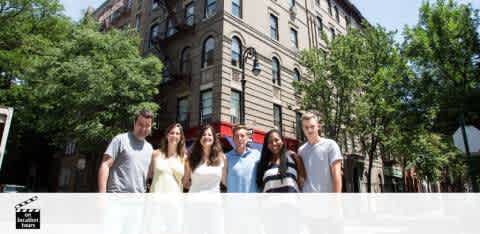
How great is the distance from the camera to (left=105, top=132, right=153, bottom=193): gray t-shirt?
3.86 m

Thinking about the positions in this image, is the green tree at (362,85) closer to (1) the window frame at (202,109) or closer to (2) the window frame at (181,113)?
(1) the window frame at (202,109)

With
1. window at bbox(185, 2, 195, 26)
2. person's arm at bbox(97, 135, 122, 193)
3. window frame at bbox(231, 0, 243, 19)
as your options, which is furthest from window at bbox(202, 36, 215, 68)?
person's arm at bbox(97, 135, 122, 193)

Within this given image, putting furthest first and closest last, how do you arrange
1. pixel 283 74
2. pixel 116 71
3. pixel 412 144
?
1. pixel 283 74
2. pixel 412 144
3. pixel 116 71

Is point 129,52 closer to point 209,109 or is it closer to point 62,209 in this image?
point 209,109

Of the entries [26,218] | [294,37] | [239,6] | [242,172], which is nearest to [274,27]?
[294,37]

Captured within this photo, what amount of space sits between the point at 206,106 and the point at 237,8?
658cm

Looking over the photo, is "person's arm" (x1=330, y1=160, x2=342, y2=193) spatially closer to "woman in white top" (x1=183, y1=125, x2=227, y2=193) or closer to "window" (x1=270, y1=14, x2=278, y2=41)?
"woman in white top" (x1=183, y1=125, x2=227, y2=193)

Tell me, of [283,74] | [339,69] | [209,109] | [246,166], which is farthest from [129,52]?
[246,166]

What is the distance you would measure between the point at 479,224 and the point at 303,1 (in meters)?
20.1

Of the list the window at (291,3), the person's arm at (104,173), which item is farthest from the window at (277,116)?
the person's arm at (104,173)

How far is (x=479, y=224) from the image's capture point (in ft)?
30.7

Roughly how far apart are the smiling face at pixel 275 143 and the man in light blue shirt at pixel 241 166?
35cm

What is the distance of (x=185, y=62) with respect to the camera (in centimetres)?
1888

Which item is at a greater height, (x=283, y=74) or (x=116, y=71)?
(x=283, y=74)
